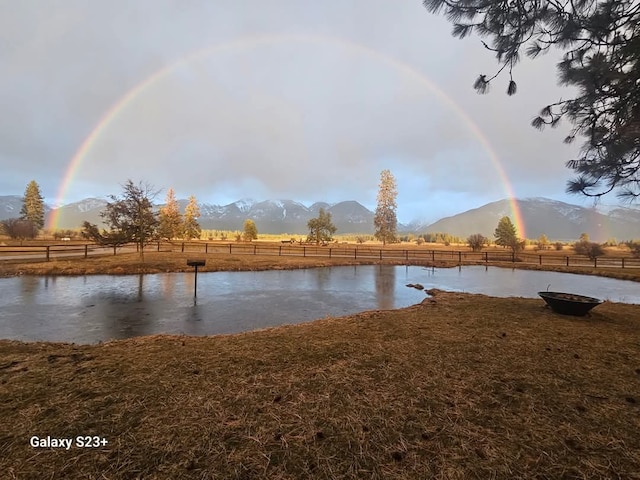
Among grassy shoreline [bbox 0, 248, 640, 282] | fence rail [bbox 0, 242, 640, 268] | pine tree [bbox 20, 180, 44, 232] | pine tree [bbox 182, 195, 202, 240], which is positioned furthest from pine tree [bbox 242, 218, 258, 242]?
grassy shoreline [bbox 0, 248, 640, 282]

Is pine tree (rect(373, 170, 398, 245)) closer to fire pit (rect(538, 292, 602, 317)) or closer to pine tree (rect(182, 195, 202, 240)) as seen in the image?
pine tree (rect(182, 195, 202, 240))

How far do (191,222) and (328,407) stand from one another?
63376 mm

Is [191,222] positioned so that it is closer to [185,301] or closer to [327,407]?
[185,301]

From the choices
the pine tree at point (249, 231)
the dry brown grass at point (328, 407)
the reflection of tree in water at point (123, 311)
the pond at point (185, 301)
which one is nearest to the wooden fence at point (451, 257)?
the pond at point (185, 301)

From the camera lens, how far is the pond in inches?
264

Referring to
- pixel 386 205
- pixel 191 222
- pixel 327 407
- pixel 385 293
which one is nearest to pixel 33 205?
pixel 191 222

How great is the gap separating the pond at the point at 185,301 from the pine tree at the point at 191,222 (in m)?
48.7

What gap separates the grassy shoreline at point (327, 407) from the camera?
2.15 m

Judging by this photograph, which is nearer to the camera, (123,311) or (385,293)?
(123,311)

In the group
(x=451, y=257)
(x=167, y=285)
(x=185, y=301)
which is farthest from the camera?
(x=451, y=257)

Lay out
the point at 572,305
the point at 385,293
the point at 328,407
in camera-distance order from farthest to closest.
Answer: the point at 385,293, the point at 572,305, the point at 328,407

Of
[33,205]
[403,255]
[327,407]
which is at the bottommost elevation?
[327,407]

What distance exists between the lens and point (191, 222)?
60.4 metres

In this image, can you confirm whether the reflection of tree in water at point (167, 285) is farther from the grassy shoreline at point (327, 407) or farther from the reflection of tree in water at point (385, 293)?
the reflection of tree in water at point (385, 293)
